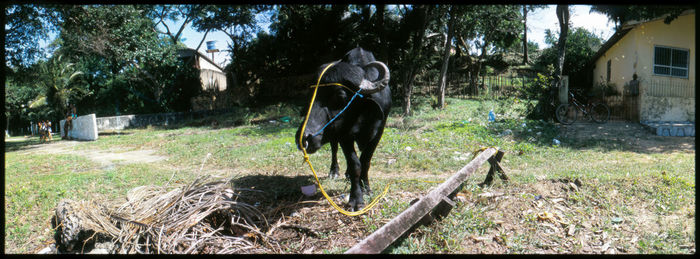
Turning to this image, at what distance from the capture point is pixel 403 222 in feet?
10.6

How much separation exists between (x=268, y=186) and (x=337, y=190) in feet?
3.81

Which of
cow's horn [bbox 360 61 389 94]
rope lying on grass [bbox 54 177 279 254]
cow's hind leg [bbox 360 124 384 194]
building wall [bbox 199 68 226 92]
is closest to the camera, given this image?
rope lying on grass [bbox 54 177 279 254]

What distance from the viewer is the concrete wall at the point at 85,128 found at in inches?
595

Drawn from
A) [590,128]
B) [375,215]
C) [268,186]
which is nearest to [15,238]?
[268,186]

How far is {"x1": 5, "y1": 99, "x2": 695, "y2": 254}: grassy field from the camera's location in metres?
3.74

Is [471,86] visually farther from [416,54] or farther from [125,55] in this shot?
[125,55]

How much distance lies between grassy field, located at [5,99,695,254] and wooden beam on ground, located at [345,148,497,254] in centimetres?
36

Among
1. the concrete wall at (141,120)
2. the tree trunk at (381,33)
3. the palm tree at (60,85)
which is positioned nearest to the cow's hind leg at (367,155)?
the tree trunk at (381,33)

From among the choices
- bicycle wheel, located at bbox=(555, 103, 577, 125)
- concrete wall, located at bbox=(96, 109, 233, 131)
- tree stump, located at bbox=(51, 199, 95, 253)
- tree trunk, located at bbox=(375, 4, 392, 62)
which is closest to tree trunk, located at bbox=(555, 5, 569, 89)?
bicycle wheel, located at bbox=(555, 103, 577, 125)

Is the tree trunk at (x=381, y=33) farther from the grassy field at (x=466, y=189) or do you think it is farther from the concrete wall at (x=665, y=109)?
the concrete wall at (x=665, y=109)

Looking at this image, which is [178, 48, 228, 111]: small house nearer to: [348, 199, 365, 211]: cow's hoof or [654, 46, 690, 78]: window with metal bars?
[348, 199, 365, 211]: cow's hoof

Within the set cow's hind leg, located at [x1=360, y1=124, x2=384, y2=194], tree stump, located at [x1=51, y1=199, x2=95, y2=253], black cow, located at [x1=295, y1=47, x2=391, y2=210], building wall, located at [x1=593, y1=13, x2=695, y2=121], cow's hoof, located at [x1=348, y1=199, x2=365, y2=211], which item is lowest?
tree stump, located at [x1=51, y1=199, x2=95, y2=253]

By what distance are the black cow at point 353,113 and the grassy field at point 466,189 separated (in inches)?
24.7

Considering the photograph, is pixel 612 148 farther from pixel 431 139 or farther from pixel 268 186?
pixel 268 186
